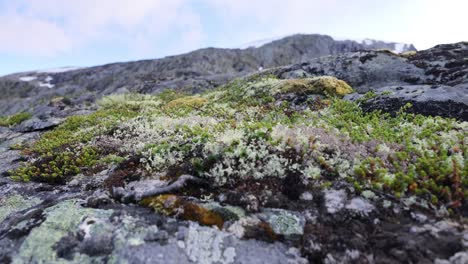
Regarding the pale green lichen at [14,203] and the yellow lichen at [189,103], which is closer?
the pale green lichen at [14,203]

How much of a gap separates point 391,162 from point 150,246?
5128 millimetres

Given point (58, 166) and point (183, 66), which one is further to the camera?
point (183, 66)

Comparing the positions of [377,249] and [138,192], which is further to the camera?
[138,192]

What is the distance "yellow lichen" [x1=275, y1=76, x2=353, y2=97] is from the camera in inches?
639

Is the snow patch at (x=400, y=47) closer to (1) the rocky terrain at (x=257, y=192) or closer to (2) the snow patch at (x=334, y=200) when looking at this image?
(1) the rocky terrain at (x=257, y=192)

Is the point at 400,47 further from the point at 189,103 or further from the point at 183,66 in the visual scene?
the point at 189,103

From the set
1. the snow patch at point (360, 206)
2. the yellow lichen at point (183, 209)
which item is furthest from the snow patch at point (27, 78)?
the snow patch at point (360, 206)

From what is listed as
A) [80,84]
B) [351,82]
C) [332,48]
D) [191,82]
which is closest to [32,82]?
[80,84]

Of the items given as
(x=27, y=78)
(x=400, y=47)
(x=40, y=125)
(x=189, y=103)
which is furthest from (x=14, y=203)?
(x=400, y=47)

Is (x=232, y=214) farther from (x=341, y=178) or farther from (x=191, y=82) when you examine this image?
(x=191, y=82)

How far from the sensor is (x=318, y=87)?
16.6m

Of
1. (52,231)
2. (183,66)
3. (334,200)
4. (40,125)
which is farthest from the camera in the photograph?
(183,66)

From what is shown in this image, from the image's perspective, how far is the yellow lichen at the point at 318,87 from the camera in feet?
53.2

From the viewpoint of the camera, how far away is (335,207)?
253 inches
